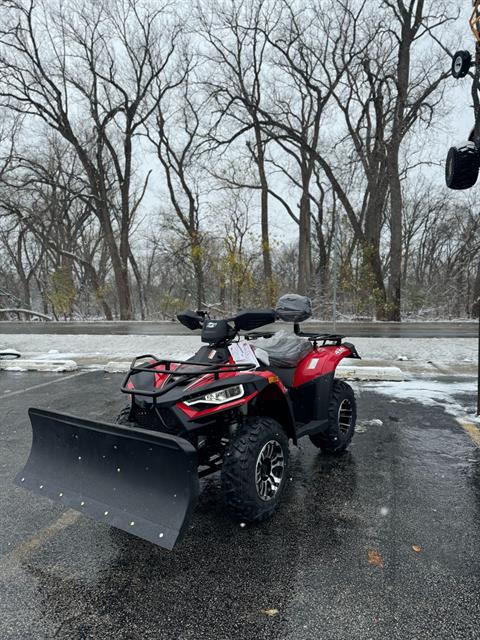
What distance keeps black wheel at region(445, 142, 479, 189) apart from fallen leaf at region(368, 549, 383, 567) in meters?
3.35

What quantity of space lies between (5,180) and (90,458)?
2693cm

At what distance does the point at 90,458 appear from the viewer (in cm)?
283

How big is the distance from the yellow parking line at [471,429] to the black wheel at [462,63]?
3565 mm

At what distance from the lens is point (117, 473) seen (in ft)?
8.86

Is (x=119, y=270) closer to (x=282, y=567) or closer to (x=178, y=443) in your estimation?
(x=178, y=443)

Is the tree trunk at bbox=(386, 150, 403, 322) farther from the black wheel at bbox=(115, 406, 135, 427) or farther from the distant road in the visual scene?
the black wheel at bbox=(115, 406, 135, 427)

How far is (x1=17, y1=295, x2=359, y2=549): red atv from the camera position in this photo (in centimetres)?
249

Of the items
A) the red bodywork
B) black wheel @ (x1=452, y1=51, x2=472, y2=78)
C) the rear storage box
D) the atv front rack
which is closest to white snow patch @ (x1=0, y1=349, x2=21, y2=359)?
the red bodywork

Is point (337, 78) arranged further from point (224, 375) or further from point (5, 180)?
point (224, 375)

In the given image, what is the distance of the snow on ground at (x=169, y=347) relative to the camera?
9930mm

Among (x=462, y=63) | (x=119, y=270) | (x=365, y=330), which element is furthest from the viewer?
(x=119, y=270)

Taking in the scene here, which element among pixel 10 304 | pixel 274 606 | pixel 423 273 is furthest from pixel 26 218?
pixel 423 273

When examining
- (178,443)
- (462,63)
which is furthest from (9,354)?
(462,63)

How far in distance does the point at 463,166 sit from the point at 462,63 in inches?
40.0
